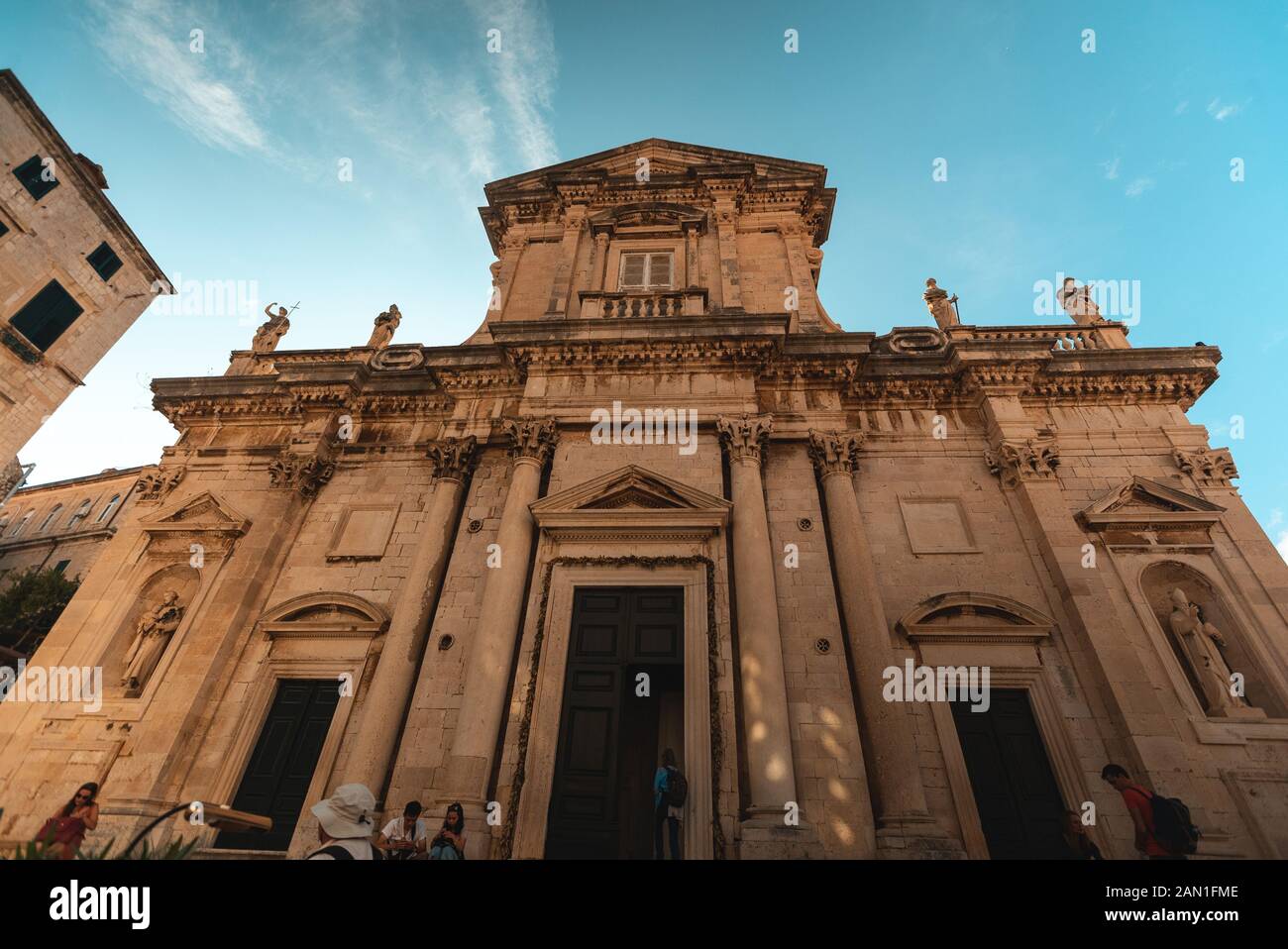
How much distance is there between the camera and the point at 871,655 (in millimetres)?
10102

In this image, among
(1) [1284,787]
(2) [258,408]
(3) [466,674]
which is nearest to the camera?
(1) [1284,787]

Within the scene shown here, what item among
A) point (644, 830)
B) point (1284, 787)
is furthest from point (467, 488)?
point (1284, 787)

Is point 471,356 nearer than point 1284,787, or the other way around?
point 1284,787

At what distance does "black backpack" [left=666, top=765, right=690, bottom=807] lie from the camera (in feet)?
27.5

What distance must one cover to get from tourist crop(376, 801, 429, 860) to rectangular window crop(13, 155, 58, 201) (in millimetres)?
27596

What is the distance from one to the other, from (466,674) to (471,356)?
7.47 metres

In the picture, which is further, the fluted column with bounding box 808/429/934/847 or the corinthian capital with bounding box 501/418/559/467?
the corinthian capital with bounding box 501/418/559/467

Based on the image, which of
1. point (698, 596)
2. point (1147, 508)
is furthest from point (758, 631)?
point (1147, 508)

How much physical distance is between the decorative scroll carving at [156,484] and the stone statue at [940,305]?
19.3m

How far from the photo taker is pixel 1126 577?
444 inches

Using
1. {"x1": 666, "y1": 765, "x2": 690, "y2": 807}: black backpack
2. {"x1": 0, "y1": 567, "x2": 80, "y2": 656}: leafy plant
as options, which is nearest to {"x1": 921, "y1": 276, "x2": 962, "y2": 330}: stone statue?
{"x1": 666, "y1": 765, "x2": 690, "y2": 807}: black backpack

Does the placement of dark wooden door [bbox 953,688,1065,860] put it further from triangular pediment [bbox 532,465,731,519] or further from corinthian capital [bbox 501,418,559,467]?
corinthian capital [bbox 501,418,559,467]

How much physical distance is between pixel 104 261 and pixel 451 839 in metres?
29.7
